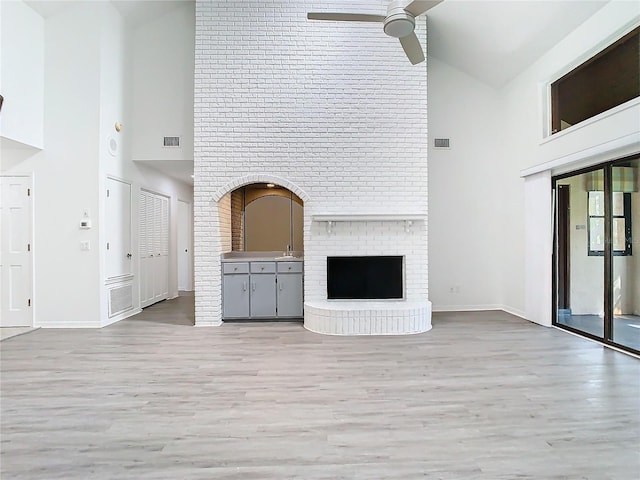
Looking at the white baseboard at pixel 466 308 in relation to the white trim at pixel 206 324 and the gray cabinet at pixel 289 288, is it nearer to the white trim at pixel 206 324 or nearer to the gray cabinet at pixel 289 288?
the gray cabinet at pixel 289 288

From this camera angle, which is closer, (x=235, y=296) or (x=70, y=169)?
(x=70, y=169)

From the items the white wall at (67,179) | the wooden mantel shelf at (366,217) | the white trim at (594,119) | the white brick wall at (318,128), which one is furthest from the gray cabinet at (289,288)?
the white trim at (594,119)

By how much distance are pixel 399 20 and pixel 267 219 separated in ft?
12.4

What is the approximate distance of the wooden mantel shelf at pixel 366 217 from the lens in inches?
201

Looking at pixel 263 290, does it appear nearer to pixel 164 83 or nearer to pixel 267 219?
pixel 267 219

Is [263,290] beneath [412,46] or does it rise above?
beneath

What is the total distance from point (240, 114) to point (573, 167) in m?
4.59

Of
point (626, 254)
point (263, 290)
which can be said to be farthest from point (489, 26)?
point (263, 290)

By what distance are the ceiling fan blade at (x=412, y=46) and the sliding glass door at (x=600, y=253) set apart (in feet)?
8.45

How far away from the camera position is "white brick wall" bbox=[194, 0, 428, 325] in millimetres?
Result: 5242

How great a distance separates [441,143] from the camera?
6152 millimetres

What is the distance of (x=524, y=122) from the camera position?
5578mm

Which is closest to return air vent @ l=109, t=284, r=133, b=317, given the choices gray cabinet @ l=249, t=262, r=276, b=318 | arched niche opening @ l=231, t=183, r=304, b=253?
arched niche opening @ l=231, t=183, r=304, b=253

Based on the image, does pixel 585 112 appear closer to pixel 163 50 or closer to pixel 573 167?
pixel 573 167
